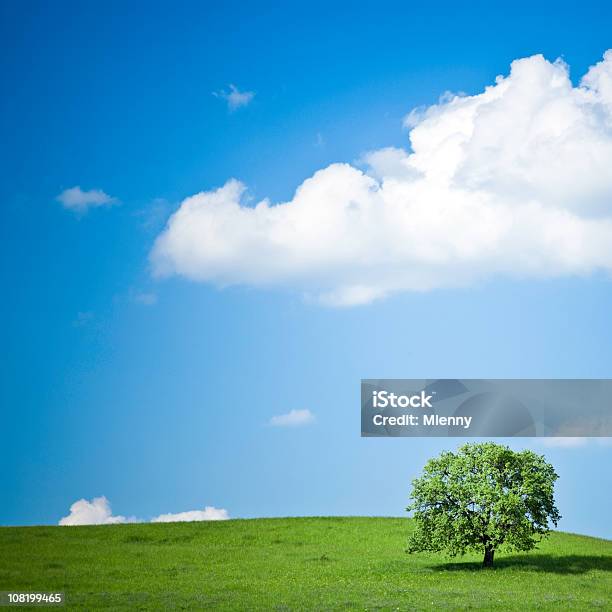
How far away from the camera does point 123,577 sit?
53125 millimetres

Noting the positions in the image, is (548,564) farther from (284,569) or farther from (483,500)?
(284,569)

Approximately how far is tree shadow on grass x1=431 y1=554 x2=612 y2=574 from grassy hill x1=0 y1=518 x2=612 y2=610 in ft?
0.25

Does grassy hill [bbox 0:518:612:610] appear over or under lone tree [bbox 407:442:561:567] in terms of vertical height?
under

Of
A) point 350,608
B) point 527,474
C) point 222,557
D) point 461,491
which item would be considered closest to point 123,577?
point 222,557

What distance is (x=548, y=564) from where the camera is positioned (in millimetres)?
58594

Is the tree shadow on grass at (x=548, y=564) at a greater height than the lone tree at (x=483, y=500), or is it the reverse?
the lone tree at (x=483, y=500)

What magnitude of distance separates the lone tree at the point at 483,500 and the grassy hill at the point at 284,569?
7.52ft

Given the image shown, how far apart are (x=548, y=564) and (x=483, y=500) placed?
988cm

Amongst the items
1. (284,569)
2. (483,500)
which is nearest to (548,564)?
(483,500)

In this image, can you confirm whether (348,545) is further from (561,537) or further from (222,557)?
(561,537)

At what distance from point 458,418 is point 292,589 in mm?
19556

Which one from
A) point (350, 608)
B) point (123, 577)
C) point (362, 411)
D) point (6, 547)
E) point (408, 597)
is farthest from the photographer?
point (6, 547)

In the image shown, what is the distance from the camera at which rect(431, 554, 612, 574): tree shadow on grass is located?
183 feet

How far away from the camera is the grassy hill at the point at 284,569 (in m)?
43.6
